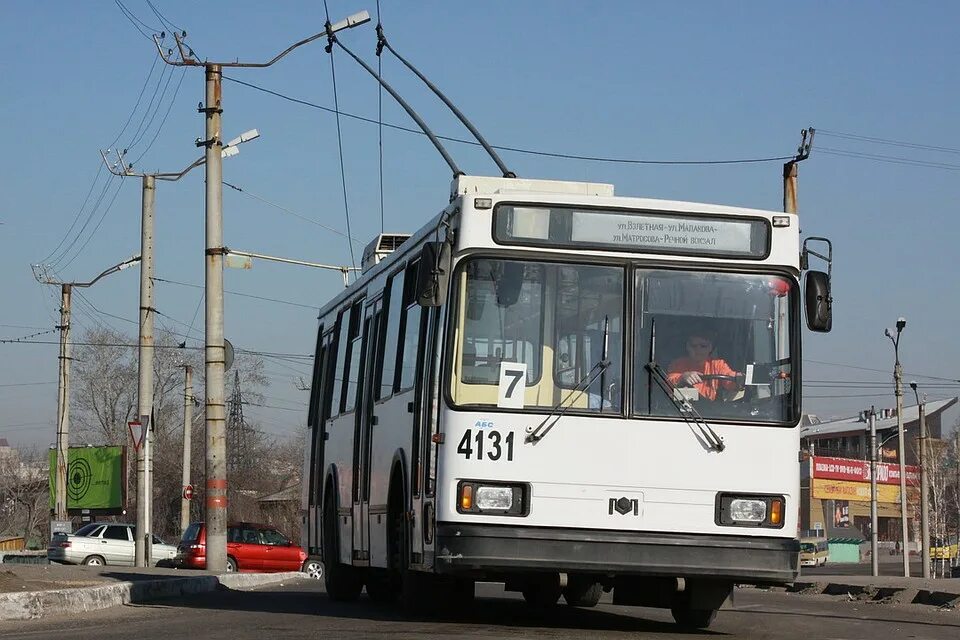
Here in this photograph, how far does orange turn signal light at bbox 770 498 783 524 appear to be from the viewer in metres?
10.7

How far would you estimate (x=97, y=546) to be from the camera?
42719 millimetres

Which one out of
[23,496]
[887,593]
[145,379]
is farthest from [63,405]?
[23,496]

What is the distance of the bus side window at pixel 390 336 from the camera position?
13008 mm

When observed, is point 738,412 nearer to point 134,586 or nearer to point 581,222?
point 581,222

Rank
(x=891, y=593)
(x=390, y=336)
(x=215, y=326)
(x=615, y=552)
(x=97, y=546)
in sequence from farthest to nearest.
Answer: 1. (x=97, y=546)
2. (x=215, y=326)
3. (x=891, y=593)
4. (x=390, y=336)
5. (x=615, y=552)

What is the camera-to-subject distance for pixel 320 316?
1850 centimetres

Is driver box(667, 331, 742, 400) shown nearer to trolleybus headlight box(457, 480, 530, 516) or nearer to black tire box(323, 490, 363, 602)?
trolleybus headlight box(457, 480, 530, 516)

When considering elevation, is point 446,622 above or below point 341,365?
below

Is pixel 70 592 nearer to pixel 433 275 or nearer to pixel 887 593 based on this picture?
pixel 433 275

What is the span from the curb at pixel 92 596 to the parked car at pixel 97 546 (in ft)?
67.9

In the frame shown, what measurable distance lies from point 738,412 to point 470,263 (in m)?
2.14

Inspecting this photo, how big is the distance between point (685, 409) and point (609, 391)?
1.80 feet

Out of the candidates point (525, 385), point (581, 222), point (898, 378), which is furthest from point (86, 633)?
point (898, 378)

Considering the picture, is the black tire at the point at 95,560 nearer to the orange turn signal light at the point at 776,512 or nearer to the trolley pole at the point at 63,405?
the trolley pole at the point at 63,405
